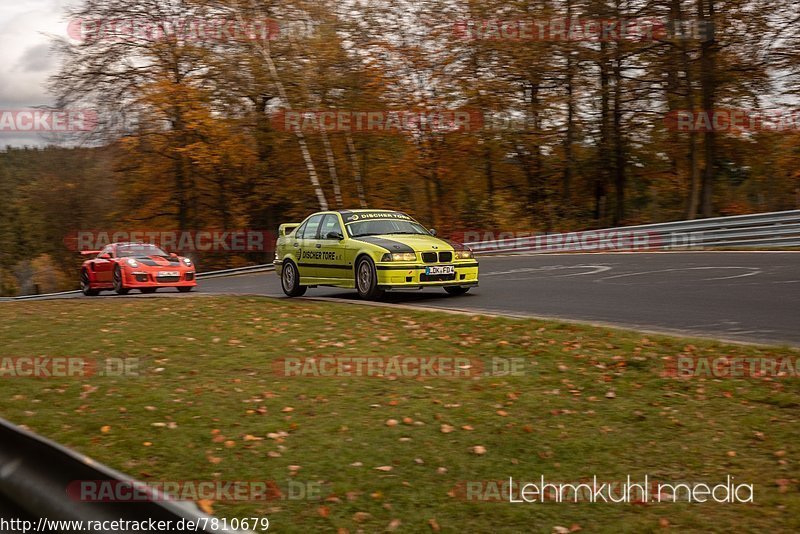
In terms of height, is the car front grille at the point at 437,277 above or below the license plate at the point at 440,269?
below

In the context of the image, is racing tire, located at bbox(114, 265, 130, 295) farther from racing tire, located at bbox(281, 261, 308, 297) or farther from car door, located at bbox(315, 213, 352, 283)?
car door, located at bbox(315, 213, 352, 283)

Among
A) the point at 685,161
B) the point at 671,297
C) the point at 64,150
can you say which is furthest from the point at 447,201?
the point at 671,297

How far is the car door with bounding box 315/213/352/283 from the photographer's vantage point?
14.3 m

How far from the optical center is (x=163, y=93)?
34688 millimetres

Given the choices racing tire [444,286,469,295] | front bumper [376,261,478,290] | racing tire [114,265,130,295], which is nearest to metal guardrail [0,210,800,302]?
racing tire [444,286,469,295]

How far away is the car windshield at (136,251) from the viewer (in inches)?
813

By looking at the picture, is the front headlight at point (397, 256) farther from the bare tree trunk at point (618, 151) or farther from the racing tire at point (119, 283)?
the bare tree trunk at point (618, 151)

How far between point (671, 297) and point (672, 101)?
67.0ft

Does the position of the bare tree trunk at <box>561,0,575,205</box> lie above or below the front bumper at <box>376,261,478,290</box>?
above

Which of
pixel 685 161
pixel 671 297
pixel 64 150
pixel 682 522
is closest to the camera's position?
pixel 682 522

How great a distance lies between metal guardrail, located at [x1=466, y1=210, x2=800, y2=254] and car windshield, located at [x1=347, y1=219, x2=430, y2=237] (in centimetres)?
967

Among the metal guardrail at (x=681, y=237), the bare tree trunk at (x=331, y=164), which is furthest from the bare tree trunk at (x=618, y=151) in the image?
the bare tree trunk at (x=331, y=164)

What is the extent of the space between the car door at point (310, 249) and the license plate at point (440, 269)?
227 cm

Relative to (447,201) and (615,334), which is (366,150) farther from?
(615,334)
